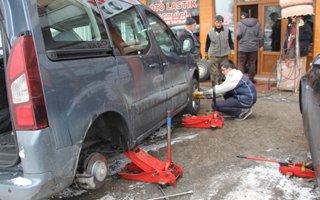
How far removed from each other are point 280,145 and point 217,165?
109 centimetres

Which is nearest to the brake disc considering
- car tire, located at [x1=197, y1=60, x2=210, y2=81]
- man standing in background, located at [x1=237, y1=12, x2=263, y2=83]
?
man standing in background, located at [x1=237, y1=12, x2=263, y2=83]

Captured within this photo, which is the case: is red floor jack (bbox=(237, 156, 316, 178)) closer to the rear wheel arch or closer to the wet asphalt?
the wet asphalt

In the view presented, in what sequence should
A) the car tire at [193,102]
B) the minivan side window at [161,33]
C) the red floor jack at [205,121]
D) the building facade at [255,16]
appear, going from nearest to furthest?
the minivan side window at [161,33] → the red floor jack at [205,121] → the car tire at [193,102] → the building facade at [255,16]

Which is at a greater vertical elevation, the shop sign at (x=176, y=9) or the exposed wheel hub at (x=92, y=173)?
the shop sign at (x=176, y=9)

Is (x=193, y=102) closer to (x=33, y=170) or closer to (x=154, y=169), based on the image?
(x=154, y=169)

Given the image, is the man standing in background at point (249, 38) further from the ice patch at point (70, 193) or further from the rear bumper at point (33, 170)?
the rear bumper at point (33, 170)

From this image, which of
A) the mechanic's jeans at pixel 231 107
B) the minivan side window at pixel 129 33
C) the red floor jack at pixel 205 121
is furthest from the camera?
the mechanic's jeans at pixel 231 107

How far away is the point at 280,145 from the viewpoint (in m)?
4.62

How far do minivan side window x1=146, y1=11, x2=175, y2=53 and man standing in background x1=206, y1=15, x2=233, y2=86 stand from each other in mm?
3135

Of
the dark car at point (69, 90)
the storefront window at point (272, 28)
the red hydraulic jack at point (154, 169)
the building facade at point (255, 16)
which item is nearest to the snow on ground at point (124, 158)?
the red hydraulic jack at point (154, 169)

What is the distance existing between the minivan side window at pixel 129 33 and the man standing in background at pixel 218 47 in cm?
415

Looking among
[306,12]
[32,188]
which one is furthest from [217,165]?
[306,12]

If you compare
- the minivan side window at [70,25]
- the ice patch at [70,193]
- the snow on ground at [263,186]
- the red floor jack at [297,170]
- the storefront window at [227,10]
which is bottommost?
the snow on ground at [263,186]

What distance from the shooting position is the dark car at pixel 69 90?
7.67 feet
